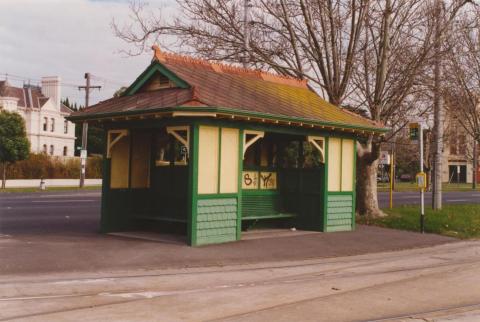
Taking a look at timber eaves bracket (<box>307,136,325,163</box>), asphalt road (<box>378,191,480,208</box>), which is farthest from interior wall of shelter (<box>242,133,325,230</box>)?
asphalt road (<box>378,191,480,208</box>)

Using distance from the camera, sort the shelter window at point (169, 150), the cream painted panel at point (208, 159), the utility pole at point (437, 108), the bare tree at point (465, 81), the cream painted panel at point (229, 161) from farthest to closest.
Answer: the bare tree at point (465, 81), the utility pole at point (437, 108), the shelter window at point (169, 150), the cream painted panel at point (229, 161), the cream painted panel at point (208, 159)

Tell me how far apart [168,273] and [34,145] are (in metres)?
62.0

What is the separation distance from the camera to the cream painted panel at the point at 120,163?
15.9m

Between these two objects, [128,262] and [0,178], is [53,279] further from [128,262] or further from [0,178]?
[0,178]

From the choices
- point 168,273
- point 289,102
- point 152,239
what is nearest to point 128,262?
point 168,273

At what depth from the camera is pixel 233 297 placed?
341 inches

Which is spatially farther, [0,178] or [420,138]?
[0,178]

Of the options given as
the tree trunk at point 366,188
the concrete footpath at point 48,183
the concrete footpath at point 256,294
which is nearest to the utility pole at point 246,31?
the tree trunk at point 366,188

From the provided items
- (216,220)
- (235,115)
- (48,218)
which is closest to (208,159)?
(235,115)

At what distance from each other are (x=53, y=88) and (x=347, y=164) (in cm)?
6025

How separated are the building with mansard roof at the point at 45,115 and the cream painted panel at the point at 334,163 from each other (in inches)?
2092

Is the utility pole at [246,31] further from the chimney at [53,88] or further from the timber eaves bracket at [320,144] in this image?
the chimney at [53,88]

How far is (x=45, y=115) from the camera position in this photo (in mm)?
69562

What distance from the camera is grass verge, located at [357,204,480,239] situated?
18500 millimetres
